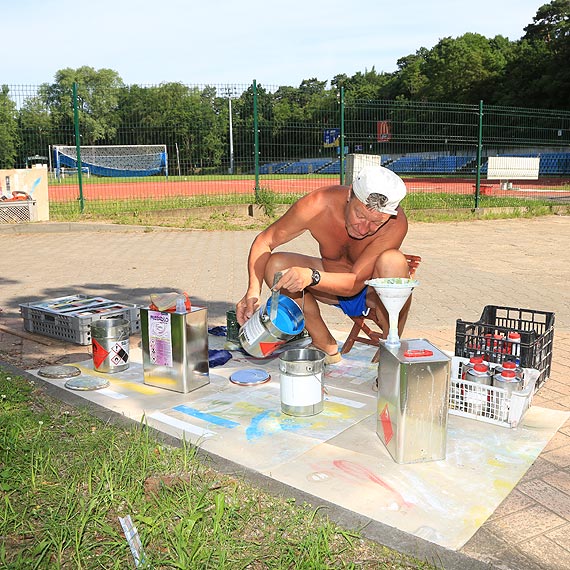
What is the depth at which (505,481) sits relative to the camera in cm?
256

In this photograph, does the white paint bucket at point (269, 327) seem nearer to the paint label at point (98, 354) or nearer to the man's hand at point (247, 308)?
the man's hand at point (247, 308)

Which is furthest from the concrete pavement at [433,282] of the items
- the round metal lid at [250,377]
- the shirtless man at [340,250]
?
the round metal lid at [250,377]

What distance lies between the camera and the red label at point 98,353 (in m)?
3.81

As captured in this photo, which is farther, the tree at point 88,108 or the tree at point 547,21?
the tree at point 547,21

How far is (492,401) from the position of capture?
3.11 meters

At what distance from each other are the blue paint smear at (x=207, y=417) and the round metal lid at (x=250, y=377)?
47 centimetres

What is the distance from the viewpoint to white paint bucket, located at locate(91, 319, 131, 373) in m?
3.78

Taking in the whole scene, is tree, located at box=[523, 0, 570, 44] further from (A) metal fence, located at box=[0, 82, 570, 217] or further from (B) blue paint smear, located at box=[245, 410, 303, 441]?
(B) blue paint smear, located at box=[245, 410, 303, 441]

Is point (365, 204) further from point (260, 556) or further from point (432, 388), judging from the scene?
point (260, 556)

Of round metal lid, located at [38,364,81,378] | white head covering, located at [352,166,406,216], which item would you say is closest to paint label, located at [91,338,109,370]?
round metal lid, located at [38,364,81,378]

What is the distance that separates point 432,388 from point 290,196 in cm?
1276

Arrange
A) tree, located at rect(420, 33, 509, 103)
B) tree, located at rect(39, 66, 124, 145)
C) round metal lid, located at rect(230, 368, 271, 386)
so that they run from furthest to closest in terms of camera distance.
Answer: tree, located at rect(420, 33, 509, 103) → tree, located at rect(39, 66, 124, 145) → round metal lid, located at rect(230, 368, 271, 386)

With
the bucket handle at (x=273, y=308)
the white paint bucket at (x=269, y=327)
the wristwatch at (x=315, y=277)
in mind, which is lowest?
the white paint bucket at (x=269, y=327)

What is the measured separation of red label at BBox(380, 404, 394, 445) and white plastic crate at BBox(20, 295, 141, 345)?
93.1 inches
